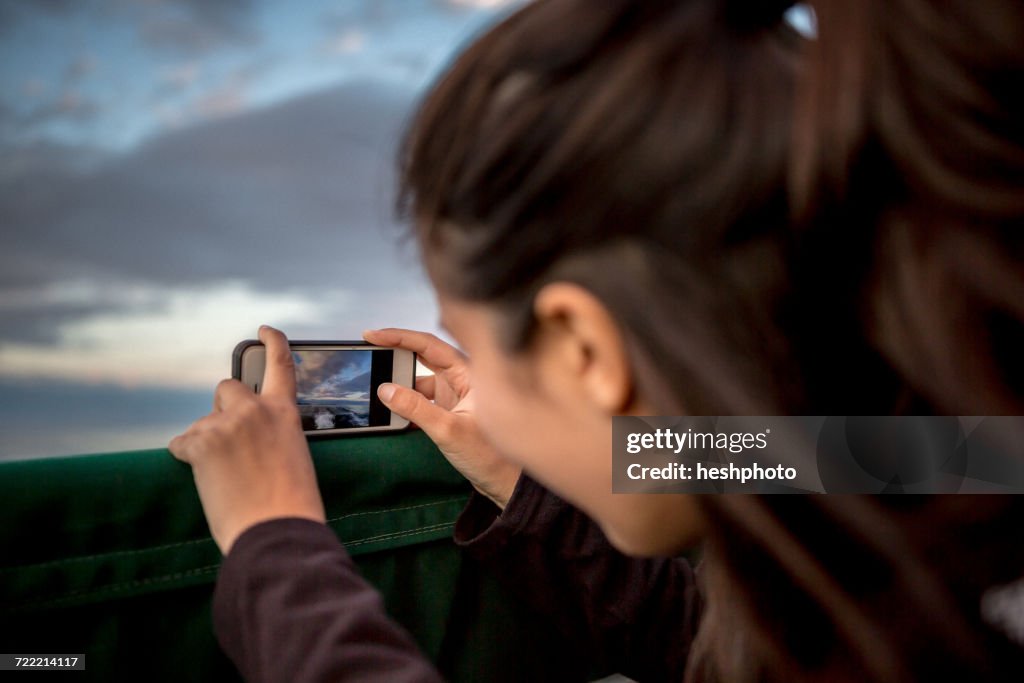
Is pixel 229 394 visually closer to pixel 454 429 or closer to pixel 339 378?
pixel 339 378

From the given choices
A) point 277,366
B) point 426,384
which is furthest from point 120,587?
point 426,384

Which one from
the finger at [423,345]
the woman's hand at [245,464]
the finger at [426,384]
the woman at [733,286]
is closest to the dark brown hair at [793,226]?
the woman at [733,286]

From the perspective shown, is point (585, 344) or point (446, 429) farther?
point (446, 429)

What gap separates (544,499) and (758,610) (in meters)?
0.37

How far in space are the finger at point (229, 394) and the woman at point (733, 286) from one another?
0.07 meters

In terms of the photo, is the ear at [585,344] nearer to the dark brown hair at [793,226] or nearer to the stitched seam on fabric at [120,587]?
the dark brown hair at [793,226]

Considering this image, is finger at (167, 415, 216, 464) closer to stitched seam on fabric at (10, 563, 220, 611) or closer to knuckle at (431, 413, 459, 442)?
stitched seam on fabric at (10, 563, 220, 611)

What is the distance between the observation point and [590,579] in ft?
3.09

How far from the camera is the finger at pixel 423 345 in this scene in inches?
37.6

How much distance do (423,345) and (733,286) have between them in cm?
57

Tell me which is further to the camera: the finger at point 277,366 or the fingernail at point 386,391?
the fingernail at point 386,391

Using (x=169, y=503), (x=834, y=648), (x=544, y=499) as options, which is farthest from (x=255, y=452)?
(x=834, y=648)

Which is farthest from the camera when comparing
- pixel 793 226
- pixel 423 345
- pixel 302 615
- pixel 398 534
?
pixel 423 345

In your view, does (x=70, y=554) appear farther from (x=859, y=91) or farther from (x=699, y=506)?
(x=859, y=91)
